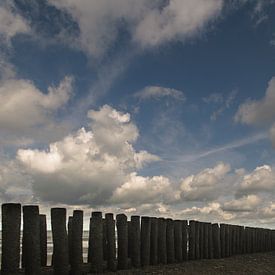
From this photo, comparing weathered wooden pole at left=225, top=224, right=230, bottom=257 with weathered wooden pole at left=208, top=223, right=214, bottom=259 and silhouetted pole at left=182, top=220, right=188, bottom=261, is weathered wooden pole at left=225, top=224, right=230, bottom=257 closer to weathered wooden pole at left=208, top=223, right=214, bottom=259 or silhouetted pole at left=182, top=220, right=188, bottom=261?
weathered wooden pole at left=208, top=223, right=214, bottom=259

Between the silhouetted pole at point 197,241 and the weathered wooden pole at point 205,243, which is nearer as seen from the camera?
the silhouetted pole at point 197,241

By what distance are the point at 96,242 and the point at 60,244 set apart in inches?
47.6

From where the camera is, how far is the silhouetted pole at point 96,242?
9984mm

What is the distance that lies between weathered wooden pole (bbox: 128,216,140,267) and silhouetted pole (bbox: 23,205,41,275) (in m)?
3.39

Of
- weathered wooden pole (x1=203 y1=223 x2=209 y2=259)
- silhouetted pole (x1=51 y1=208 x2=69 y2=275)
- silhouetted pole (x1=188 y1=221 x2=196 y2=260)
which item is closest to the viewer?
silhouetted pole (x1=51 y1=208 x2=69 y2=275)

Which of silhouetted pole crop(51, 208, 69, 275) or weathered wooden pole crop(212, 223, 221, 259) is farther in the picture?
weathered wooden pole crop(212, 223, 221, 259)

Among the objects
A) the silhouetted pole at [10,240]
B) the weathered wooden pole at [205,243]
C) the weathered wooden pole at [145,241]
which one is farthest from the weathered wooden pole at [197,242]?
the silhouetted pole at [10,240]

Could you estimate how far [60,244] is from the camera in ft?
29.8

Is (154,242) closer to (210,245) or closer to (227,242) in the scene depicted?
(210,245)

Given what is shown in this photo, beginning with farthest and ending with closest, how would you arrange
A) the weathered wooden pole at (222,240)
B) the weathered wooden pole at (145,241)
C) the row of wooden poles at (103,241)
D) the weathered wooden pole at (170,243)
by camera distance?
1. the weathered wooden pole at (222,240)
2. the weathered wooden pole at (170,243)
3. the weathered wooden pole at (145,241)
4. the row of wooden poles at (103,241)

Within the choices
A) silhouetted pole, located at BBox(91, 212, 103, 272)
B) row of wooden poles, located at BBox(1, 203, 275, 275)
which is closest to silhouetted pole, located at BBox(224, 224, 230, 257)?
row of wooden poles, located at BBox(1, 203, 275, 275)

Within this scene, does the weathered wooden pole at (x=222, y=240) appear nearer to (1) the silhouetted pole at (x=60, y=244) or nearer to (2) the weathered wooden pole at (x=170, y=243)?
(2) the weathered wooden pole at (x=170, y=243)

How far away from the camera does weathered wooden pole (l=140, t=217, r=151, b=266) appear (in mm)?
11836

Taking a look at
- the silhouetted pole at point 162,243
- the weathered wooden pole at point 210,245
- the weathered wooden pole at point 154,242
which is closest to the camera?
the weathered wooden pole at point 154,242
